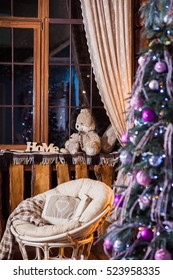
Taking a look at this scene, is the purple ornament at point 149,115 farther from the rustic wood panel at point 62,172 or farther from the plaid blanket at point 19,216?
the rustic wood panel at point 62,172

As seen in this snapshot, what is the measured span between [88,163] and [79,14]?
1.75m

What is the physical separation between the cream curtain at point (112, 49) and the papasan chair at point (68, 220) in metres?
0.94

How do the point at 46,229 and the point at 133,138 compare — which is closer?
the point at 133,138

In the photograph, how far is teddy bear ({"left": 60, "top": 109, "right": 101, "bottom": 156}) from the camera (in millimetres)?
5543

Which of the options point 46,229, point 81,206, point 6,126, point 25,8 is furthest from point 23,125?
point 46,229

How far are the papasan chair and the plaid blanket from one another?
38 mm

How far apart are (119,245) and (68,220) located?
1677mm

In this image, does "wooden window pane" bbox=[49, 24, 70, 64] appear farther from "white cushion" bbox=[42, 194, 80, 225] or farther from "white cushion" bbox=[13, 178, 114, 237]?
"white cushion" bbox=[42, 194, 80, 225]

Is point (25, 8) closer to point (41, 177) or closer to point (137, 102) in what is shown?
point (41, 177)

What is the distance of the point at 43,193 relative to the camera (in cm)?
516

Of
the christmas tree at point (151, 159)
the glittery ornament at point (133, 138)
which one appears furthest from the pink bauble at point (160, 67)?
the glittery ornament at point (133, 138)

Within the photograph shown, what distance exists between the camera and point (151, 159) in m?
3.06

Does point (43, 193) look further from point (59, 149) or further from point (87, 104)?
point (87, 104)
